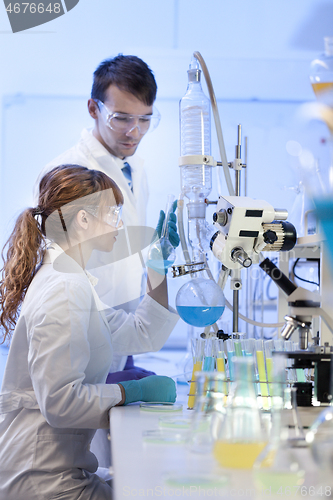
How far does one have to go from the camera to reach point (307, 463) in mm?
690

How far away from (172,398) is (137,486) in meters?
0.62

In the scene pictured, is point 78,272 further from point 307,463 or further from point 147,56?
point 147,56

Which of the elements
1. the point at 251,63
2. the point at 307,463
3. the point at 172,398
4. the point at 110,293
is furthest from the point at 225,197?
the point at 251,63

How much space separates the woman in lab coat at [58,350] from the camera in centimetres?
117

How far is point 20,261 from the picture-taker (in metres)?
1.42

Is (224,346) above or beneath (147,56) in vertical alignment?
beneath

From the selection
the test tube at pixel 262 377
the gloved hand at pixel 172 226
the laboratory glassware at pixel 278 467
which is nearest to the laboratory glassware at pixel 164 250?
the gloved hand at pixel 172 226

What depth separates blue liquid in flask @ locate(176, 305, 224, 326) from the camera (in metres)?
1.29

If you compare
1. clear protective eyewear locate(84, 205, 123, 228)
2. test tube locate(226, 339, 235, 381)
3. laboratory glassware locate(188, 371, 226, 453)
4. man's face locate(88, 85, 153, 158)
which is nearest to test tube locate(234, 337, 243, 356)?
test tube locate(226, 339, 235, 381)

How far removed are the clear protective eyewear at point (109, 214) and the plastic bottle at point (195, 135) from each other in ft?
0.80

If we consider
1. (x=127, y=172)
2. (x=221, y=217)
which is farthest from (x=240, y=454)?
(x=127, y=172)

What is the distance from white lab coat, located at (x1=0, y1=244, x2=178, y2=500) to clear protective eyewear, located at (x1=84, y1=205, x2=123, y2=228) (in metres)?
0.21

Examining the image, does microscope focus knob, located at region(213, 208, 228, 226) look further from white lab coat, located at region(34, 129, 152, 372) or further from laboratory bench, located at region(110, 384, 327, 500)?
white lab coat, located at region(34, 129, 152, 372)

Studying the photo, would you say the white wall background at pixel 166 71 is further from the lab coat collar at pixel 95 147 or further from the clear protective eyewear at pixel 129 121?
the clear protective eyewear at pixel 129 121
